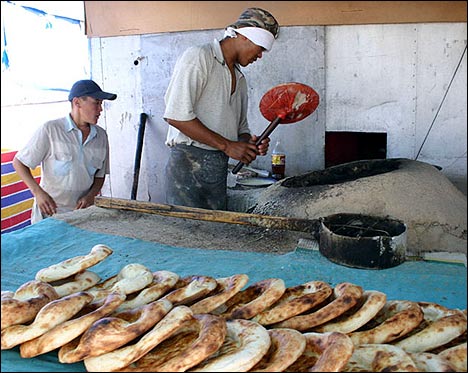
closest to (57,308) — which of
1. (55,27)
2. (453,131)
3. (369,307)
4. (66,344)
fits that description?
(66,344)

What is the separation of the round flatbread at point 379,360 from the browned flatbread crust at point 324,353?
67mm

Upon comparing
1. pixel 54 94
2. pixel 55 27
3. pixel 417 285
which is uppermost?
pixel 55 27

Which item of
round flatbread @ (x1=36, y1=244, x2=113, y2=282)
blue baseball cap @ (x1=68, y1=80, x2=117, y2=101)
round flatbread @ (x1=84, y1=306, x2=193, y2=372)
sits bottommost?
round flatbread @ (x1=84, y1=306, x2=193, y2=372)

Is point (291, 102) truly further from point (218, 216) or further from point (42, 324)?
point (42, 324)

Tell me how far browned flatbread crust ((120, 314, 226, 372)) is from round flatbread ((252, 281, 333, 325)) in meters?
0.17

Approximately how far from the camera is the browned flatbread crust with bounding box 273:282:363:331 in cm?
152

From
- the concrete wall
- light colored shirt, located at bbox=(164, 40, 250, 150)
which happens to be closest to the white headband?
light colored shirt, located at bbox=(164, 40, 250, 150)

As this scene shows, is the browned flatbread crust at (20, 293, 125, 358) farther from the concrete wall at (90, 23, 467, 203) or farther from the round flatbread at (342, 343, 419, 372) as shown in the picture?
the concrete wall at (90, 23, 467, 203)

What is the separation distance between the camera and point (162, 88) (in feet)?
18.1

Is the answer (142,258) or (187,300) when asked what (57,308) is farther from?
(142,258)

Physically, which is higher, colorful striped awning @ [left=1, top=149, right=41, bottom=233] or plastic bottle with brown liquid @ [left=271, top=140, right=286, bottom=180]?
plastic bottle with brown liquid @ [left=271, top=140, right=286, bottom=180]

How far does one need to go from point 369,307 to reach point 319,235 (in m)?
1.10

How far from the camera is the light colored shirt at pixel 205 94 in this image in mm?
3203

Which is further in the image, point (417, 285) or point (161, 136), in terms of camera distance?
point (161, 136)
